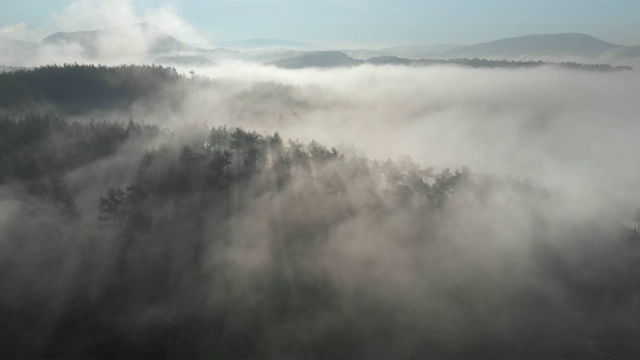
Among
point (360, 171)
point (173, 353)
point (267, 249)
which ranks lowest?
point (173, 353)

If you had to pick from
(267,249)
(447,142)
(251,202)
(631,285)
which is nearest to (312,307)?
(267,249)

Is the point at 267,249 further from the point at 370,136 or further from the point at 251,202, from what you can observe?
the point at 370,136

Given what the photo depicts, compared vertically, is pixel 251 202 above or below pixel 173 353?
above

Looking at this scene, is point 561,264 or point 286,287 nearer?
point 286,287

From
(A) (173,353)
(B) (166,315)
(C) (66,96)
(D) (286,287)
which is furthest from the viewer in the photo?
(C) (66,96)

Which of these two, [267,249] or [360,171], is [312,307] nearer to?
[267,249]

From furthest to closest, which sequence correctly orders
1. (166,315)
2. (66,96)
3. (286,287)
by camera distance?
(66,96), (286,287), (166,315)
